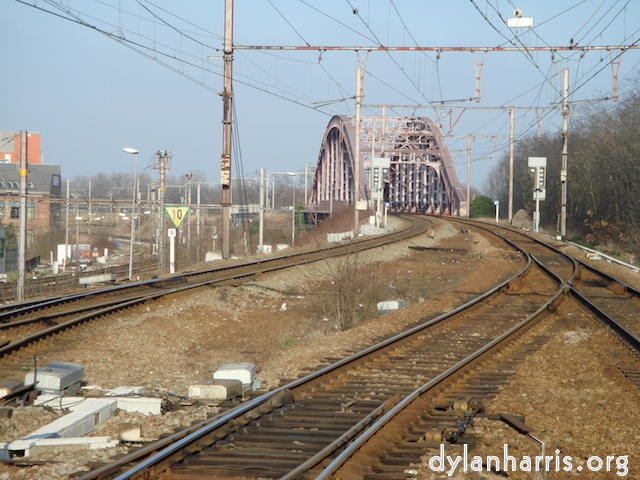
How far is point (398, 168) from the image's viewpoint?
9212 centimetres

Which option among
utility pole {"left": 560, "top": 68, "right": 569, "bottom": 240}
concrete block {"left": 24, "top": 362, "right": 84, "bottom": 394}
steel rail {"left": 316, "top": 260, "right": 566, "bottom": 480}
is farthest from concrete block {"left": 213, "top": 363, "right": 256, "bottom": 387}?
utility pole {"left": 560, "top": 68, "right": 569, "bottom": 240}

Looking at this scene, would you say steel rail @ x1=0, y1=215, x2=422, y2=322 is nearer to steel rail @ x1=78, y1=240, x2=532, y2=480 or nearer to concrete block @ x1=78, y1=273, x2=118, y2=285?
concrete block @ x1=78, y1=273, x2=118, y2=285

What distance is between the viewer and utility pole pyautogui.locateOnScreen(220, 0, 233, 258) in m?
23.8

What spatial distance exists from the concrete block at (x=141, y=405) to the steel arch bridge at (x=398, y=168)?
184 feet

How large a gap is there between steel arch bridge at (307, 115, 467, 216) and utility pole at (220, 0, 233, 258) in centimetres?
3964

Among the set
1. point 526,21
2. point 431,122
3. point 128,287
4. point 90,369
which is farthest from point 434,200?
point 90,369

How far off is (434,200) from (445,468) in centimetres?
8215

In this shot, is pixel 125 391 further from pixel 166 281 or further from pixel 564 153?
pixel 564 153

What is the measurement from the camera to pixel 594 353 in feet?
35.8

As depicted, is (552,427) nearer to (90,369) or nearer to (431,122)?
(90,369)

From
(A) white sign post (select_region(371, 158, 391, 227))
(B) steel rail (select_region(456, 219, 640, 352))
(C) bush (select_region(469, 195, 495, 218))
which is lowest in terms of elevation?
(B) steel rail (select_region(456, 219, 640, 352))

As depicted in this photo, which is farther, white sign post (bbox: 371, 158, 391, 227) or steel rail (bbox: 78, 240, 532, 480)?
white sign post (bbox: 371, 158, 391, 227)

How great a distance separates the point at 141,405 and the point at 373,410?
232cm

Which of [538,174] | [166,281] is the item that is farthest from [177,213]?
[538,174]
